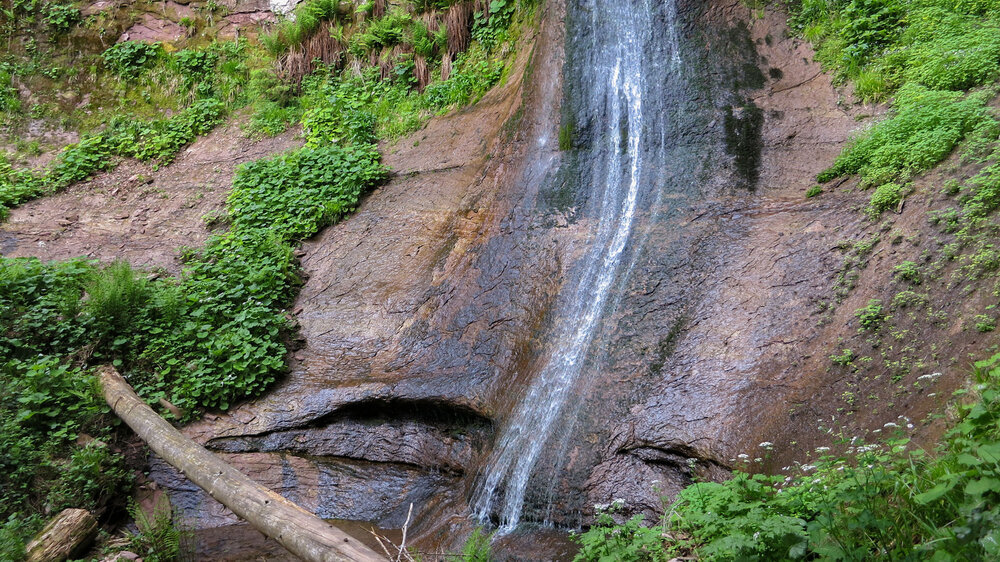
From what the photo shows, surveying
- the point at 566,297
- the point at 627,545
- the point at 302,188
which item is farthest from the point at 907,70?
the point at 302,188

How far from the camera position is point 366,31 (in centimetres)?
1204

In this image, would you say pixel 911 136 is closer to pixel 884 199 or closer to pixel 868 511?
pixel 884 199

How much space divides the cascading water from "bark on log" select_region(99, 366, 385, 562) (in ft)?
6.21

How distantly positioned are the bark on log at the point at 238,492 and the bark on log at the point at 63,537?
2.55 ft

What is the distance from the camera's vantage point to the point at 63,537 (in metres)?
5.18

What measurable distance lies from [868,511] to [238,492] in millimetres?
4372

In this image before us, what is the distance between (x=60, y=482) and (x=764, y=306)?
660 cm

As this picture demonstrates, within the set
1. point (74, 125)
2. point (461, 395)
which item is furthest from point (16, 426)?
point (74, 125)

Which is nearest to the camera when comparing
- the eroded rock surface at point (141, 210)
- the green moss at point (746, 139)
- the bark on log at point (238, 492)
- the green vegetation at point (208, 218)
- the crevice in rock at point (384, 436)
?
the bark on log at point (238, 492)

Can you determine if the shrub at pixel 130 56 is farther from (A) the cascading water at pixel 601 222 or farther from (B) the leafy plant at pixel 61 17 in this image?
(A) the cascading water at pixel 601 222

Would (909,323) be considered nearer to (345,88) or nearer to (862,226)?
(862,226)

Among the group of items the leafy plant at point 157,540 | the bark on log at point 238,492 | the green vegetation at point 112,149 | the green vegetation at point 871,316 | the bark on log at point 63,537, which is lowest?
the leafy plant at point 157,540

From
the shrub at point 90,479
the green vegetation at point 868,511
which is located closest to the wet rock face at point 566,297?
the shrub at point 90,479

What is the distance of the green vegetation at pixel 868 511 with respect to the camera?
2.77 m
